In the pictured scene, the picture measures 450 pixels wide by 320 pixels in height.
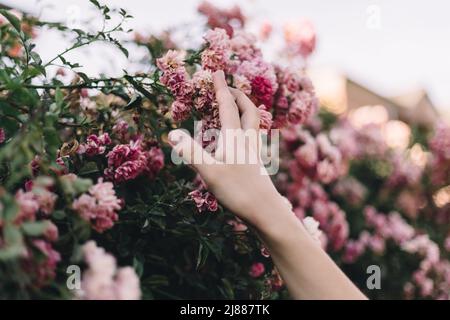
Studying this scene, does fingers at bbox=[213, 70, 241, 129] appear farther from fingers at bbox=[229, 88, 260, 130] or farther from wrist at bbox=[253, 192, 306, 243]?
wrist at bbox=[253, 192, 306, 243]

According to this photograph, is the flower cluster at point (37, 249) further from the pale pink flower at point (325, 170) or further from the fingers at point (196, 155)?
the pale pink flower at point (325, 170)

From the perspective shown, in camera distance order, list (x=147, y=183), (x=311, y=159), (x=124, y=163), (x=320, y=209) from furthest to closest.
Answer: (x=320, y=209) → (x=311, y=159) → (x=147, y=183) → (x=124, y=163)

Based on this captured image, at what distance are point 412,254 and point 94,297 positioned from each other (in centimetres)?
249

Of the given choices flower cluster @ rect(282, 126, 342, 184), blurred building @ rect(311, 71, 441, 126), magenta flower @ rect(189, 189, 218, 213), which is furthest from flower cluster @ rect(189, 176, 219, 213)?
blurred building @ rect(311, 71, 441, 126)

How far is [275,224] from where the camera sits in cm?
96

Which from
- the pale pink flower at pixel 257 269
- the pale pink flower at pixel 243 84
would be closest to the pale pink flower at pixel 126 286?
the pale pink flower at pixel 257 269

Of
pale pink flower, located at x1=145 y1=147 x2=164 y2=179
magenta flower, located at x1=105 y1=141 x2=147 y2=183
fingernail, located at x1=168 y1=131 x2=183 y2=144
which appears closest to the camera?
fingernail, located at x1=168 y1=131 x2=183 y2=144

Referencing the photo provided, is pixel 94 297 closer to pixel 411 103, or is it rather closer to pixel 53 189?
pixel 53 189

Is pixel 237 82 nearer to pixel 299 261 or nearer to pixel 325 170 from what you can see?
pixel 299 261

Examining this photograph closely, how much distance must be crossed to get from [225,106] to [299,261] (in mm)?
412

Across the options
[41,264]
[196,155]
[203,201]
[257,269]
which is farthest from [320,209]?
[41,264]

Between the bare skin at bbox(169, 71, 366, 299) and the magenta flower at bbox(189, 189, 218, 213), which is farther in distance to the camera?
the magenta flower at bbox(189, 189, 218, 213)

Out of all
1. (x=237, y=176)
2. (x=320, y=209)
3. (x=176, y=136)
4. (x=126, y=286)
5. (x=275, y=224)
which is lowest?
(x=126, y=286)

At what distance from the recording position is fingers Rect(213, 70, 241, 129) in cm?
107
